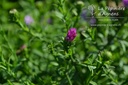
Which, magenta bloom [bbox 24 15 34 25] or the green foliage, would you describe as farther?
magenta bloom [bbox 24 15 34 25]

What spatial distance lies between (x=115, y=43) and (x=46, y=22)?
722 millimetres

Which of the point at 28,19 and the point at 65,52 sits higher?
the point at 28,19

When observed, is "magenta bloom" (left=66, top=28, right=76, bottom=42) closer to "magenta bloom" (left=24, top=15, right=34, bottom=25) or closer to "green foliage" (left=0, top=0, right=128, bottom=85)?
"green foliage" (left=0, top=0, right=128, bottom=85)

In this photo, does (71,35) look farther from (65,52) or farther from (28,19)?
(28,19)

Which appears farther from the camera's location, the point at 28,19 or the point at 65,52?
the point at 28,19

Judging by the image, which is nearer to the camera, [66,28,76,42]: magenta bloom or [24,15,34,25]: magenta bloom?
[66,28,76,42]: magenta bloom

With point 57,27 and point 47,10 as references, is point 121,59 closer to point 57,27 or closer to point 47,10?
point 57,27

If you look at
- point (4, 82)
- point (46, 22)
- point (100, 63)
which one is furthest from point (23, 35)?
point (100, 63)

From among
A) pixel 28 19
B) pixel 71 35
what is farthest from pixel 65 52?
pixel 28 19

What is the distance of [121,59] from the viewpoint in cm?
217

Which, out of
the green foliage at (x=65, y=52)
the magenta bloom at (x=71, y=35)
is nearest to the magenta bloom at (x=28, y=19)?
the green foliage at (x=65, y=52)

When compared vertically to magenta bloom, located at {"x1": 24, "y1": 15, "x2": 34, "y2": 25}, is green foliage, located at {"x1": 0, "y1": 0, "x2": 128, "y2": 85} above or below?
below

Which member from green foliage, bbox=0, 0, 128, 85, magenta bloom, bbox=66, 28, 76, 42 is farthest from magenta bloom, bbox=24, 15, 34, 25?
magenta bloom, bbox=66, 28, 76, 42

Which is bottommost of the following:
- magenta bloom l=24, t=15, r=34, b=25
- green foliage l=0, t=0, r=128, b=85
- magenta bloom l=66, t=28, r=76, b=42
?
green foliage l=0, t=0, r=128, b=85
